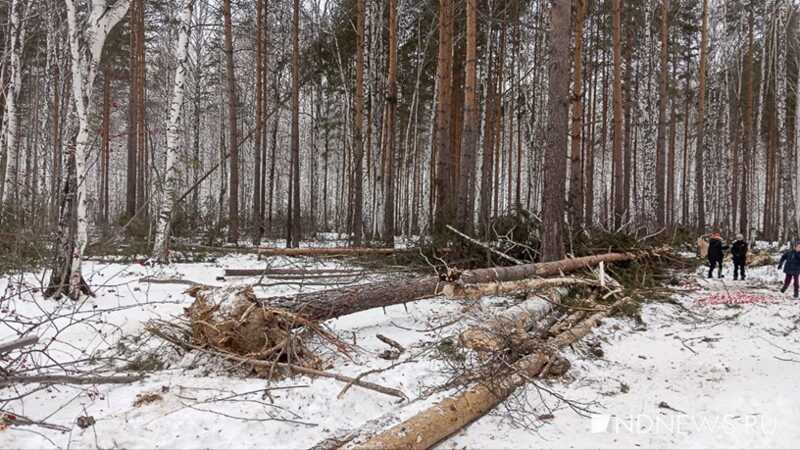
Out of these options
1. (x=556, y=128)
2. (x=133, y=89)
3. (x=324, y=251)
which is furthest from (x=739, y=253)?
(x=133, y=89)

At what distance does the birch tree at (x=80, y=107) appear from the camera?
235 inches

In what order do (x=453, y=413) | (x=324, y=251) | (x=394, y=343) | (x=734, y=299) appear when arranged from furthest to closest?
(x=324, y=251), (x=734, y=299), (x=394, y=343), (x=453, y=413)

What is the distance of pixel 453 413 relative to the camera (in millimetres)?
3219

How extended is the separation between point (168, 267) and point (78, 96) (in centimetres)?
419

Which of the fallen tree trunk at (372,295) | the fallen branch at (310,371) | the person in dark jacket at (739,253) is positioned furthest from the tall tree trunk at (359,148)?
the person in dark jacket at (739,253)

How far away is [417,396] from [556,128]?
224 inches

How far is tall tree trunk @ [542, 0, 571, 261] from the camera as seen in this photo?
303 inches

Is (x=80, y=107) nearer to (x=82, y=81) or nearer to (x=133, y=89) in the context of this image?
(x=82, y=81)

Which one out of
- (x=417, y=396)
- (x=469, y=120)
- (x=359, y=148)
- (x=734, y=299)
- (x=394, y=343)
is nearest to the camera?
(x=417, y=396)

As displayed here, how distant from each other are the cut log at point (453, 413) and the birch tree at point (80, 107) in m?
5.28

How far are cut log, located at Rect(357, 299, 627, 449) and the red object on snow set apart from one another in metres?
5.17

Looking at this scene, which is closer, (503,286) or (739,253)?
(503,286)

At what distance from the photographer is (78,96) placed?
6.00 m

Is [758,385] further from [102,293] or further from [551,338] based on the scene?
[102,293]
